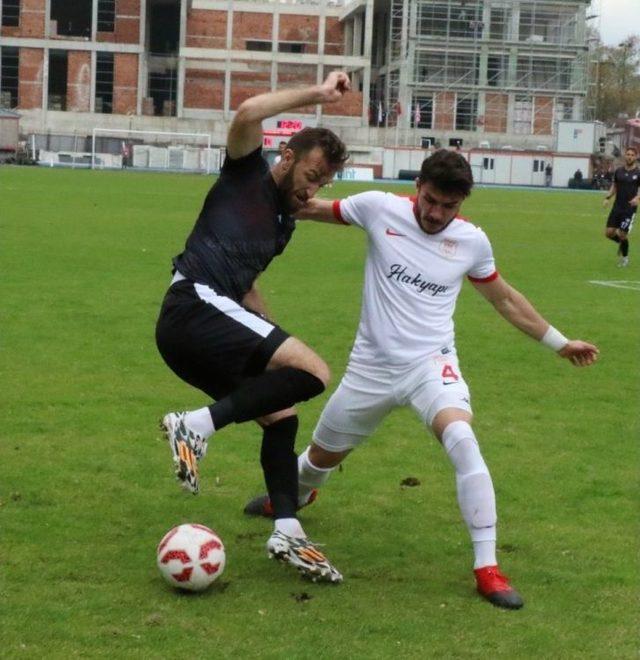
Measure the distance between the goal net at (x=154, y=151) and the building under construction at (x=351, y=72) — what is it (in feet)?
6.29

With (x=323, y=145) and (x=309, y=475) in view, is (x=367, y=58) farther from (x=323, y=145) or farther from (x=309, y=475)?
(x=323, y=145)

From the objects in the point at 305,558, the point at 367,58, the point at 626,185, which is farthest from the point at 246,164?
the point at 367,58

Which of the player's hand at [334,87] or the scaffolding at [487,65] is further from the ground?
A: the scaffolding at [487,65]

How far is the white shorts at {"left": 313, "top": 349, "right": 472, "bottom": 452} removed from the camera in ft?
21.2

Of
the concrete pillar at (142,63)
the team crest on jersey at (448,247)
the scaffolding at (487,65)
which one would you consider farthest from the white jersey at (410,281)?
the concrete pillar at (142,63)

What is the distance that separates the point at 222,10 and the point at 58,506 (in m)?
93.0

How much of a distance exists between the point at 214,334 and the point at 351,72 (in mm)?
87896

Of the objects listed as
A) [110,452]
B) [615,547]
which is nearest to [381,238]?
[615,547]

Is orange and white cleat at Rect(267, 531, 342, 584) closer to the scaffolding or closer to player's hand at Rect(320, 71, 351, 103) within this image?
player's hand at Rect(320, 71, 351, 103)

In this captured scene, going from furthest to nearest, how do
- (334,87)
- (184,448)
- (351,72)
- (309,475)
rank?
(351,72)
(309,475)
(334,87)
(184,448)

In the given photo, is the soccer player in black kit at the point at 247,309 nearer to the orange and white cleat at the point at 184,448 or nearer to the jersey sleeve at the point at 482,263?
the orange and white cleat at the point at 184,448

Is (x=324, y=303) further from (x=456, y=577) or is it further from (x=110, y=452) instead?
(x=456, y=577)

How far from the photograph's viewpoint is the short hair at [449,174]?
631 cm

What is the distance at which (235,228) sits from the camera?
21.1 ft
